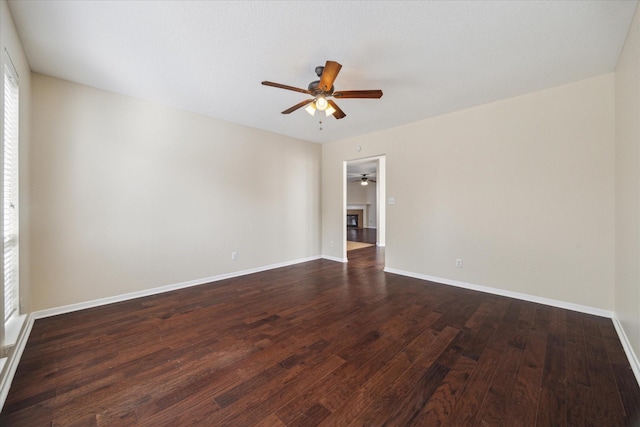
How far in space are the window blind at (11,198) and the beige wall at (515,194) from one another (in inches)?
175

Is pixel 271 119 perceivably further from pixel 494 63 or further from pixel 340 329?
pixel 340 329

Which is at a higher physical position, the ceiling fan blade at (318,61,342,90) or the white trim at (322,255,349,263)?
the ceiling fan blade at (318,61,342,90)

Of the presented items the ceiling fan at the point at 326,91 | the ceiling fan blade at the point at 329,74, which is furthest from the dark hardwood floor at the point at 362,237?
the ceiling fan blade at the point at 329,74

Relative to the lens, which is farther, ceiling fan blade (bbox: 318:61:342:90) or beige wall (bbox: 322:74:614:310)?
beige wall (bbox: 322:74:614:310)

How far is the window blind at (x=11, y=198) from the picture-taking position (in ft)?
6.48

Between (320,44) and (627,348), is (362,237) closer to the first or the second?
(627,348)

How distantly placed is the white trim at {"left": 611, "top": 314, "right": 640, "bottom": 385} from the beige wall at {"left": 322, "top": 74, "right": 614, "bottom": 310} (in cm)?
29

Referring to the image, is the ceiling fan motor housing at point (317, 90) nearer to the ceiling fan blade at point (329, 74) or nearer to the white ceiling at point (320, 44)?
the ceiling fan blade at point (329, 74)

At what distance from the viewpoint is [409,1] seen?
1.68 m

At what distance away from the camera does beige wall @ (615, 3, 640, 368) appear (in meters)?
1.84

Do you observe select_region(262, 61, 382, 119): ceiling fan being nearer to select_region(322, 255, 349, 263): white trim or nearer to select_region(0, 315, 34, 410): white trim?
select_region(0, 315, 34, 410): white trim

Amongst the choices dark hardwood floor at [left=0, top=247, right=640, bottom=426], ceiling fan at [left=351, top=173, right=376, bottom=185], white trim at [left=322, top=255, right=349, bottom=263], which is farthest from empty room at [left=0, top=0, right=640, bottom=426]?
ceiling fan at [left=351, top=173, right=376, bottom=185]

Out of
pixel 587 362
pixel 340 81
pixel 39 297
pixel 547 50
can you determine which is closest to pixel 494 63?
pixel 547 50

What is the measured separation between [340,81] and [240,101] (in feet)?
4.56
